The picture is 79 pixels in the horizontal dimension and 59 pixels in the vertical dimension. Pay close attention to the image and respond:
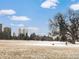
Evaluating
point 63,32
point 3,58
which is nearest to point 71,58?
point 3,58

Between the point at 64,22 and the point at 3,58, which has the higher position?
the point at 64,22

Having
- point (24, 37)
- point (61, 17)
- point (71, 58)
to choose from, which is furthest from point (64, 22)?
point (24, 37)

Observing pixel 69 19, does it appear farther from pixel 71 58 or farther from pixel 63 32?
pixel 71 58

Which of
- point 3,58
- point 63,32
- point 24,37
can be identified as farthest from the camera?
point 24,37

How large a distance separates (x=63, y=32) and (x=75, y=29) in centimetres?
357

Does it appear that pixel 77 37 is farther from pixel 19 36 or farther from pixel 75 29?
pixel 19 36

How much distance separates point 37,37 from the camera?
479ft

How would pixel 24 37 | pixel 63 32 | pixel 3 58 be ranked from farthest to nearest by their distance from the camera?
pixel 24 37
pixel 63 32
pixel 3 58

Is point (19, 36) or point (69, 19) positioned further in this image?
point (19, 36)

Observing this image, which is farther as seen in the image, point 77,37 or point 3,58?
point 77,37

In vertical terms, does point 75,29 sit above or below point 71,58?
above

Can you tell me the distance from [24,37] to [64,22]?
70022 mm

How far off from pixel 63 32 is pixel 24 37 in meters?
71.7

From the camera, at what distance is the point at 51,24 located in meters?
72.4
